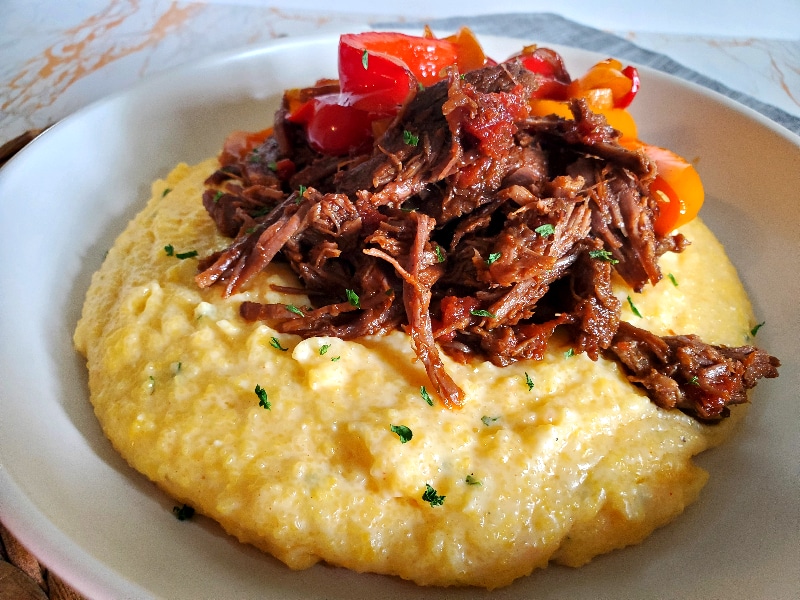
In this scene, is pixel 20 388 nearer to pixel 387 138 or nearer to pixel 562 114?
pixel 387 138

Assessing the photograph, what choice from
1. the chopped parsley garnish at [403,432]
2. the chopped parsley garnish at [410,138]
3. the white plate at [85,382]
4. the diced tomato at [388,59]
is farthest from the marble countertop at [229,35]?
the chopped parsley garnish at [403,432]

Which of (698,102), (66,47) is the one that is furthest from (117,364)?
(66,47)

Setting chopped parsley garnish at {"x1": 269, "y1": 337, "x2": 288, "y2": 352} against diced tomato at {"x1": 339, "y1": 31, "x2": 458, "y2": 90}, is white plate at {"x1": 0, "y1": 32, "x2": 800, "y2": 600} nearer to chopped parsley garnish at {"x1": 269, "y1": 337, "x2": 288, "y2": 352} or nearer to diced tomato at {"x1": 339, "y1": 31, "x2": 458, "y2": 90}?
chopped parsley garnish at {"x1": 269, "y1": 337, "x2": 288, "y2": 352}

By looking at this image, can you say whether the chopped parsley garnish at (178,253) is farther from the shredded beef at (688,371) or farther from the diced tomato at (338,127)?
the shredded beef at (688,371)

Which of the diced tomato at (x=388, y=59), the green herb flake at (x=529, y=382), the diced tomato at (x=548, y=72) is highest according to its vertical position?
the diced tomato at (x=388, y=59)

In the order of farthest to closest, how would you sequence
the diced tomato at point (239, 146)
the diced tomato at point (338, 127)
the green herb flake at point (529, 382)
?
the diced tomato at point (239, 146) < the diced tomato at point (338, 127) < the green herb flake at point (529, 382)
